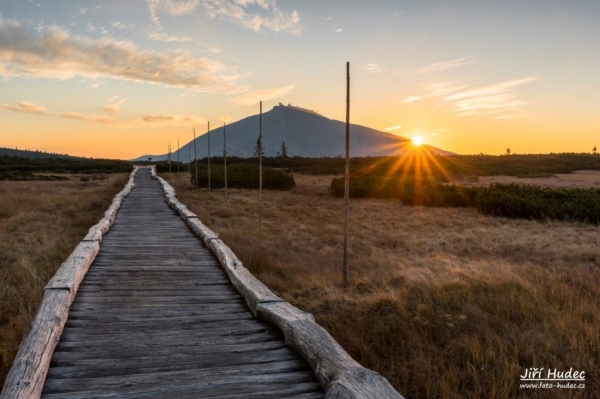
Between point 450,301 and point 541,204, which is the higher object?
point 541,204

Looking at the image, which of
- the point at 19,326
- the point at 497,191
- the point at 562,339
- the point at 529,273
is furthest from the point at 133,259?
the point at 497,191

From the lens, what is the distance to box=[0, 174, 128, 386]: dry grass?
16.8 ft

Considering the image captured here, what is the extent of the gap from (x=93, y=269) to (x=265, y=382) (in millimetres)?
4493

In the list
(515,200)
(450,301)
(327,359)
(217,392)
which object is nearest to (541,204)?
(515,200)

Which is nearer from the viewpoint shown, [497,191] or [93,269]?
[93,269]

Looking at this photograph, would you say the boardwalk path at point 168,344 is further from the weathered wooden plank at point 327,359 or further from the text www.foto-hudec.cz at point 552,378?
the text www.foto-hudec.cz at point 552,378

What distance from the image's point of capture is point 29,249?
385 inches

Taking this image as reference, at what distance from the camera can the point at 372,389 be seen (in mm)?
2816

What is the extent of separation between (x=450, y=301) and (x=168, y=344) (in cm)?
425

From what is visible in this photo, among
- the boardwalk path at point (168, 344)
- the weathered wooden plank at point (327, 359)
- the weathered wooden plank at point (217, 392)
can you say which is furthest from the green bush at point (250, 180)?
the weathered wooden plank at point (217, 392)

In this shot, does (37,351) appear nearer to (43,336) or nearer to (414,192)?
(43,336)

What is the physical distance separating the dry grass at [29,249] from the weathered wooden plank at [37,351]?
63 cm

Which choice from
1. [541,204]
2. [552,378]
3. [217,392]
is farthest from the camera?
[541,204]

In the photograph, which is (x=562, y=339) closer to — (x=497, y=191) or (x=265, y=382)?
(x=265, y=382)
